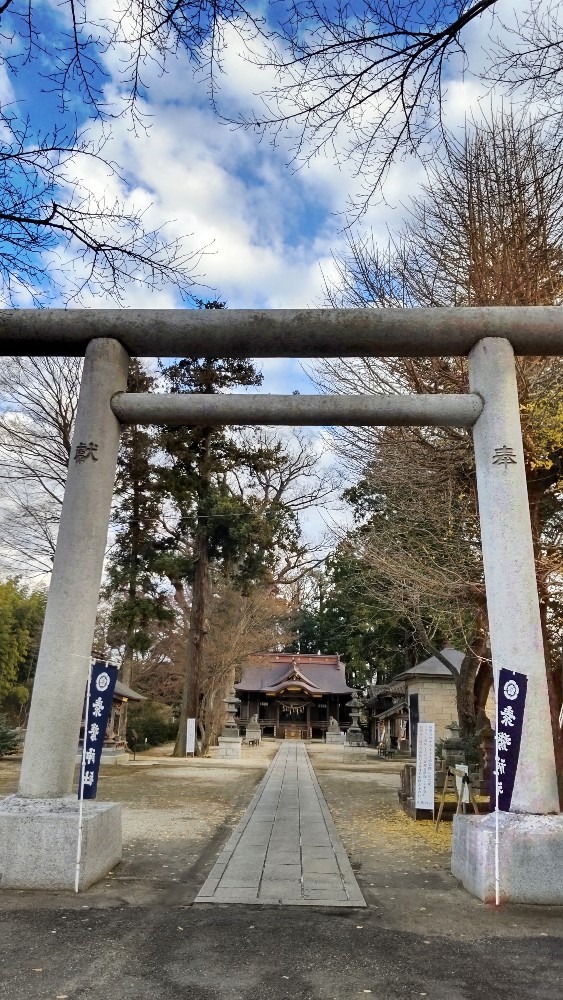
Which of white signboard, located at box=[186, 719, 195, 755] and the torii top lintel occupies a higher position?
the torii top lintel

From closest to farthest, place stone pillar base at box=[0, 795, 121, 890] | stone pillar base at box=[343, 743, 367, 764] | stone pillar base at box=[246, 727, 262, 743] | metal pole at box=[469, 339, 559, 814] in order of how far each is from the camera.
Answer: stone pillar base at box=[0, 795, 121, 890], metal pole at box=[469, 339, 559, 814], stone pillar base at box=[343, 743, 367, 764], stone pillar base at box=[246, 727, 262, 743]

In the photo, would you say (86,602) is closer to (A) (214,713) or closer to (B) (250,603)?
(B) (250,603)

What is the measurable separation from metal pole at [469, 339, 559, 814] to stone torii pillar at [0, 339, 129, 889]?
3433mm

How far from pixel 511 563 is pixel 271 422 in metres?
2.64

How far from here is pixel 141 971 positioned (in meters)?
3.56

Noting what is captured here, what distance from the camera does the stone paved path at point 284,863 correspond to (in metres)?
5.08

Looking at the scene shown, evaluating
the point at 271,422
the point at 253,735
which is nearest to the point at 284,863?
the point at 271,422

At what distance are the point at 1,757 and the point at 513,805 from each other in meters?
18.8

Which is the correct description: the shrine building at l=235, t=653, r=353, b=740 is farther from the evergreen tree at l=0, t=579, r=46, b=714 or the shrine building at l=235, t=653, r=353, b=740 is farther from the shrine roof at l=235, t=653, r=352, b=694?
the evergreen tree at l=0, t=579, r=46, b=714

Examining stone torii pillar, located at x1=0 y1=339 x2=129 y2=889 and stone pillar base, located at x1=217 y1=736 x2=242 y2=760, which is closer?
stone torii pillar, located at x1=0 y1=339 x2=129 y2=889

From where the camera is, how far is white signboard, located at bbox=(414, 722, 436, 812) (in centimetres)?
931

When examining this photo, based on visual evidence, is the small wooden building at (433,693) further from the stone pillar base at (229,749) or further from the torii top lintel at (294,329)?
the torii top lintel at (294,329)

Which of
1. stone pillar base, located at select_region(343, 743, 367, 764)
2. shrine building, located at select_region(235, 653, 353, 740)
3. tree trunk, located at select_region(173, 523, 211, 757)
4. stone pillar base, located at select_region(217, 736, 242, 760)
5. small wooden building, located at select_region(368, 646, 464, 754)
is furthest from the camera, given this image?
shrine building, located at select_region(235, 653, 353, 740)

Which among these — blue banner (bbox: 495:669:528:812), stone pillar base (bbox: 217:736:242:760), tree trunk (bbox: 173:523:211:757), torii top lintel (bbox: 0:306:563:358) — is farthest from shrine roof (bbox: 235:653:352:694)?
blue banner (bbox: 495:669:528:812)
